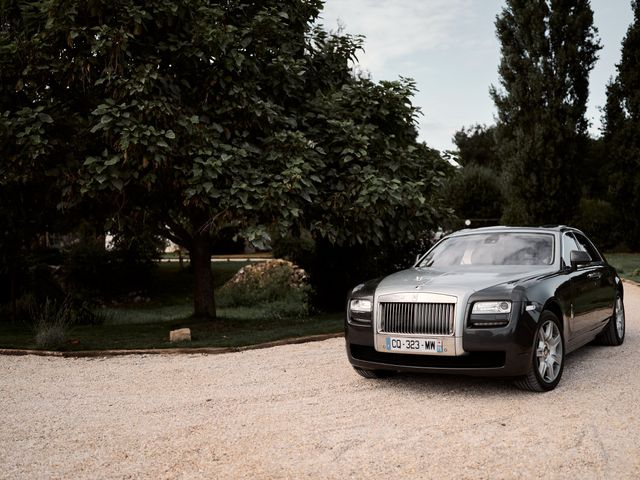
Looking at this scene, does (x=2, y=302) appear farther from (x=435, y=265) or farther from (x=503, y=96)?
(x=503, y=96)

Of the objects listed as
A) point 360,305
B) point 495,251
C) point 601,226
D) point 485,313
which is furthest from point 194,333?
point 601,226

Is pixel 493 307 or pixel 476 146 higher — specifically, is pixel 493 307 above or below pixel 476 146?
below

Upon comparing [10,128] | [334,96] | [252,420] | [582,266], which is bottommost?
[252,420]

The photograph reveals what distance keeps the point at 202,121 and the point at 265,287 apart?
12.3 meters

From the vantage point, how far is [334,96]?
11.8 metres

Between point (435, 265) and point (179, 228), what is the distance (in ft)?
21.9

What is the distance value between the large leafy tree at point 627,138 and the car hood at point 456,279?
32.2 m

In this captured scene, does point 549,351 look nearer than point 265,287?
Yes

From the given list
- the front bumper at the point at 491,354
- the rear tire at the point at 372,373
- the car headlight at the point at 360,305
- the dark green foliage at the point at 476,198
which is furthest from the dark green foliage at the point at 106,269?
the dark green foliage at the point at 476,198

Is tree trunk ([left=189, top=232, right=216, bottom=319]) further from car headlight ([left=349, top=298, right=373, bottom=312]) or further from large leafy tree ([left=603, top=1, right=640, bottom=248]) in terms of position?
large leafy tree ([left=603, top=1, right=640, bottom=248])

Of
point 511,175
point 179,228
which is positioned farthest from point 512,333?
point 511,175

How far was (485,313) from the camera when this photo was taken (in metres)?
6.07

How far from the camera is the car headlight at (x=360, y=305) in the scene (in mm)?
6737

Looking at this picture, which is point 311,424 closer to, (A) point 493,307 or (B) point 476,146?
(A) point 493,307
